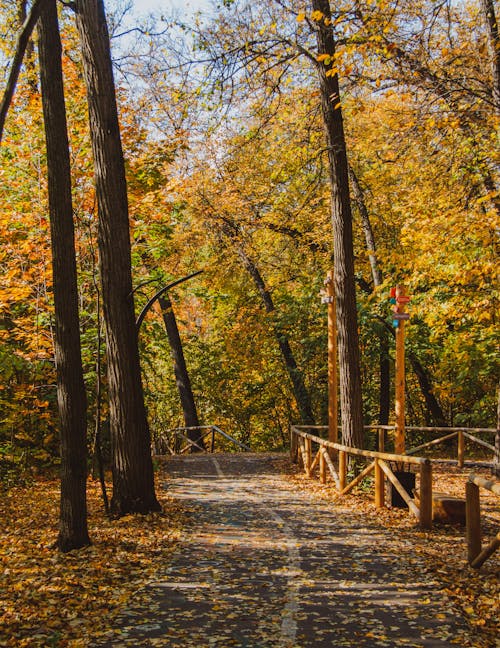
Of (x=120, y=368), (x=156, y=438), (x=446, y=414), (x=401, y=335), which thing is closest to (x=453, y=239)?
(x=401, y=335)

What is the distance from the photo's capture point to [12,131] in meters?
13.7

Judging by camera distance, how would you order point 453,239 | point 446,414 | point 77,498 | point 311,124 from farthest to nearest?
point 446,414
point 453,239
point 311,124
point 77,498

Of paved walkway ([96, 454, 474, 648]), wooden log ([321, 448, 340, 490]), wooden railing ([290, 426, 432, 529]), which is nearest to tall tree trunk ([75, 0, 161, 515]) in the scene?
paved walkway ([96, 454, 474, 648])

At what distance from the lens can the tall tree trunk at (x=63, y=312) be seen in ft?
24.7

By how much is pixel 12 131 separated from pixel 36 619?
431 inches

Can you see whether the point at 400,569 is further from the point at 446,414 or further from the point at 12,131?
the point at 446,414

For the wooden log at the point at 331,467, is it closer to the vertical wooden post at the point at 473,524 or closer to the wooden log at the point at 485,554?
the vertical wooden post at the point at 473,524

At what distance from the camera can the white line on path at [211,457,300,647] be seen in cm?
502

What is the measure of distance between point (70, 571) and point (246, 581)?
69.8 inches

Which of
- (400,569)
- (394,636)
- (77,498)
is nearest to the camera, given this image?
(394,636)

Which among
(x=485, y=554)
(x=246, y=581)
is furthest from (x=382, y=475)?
(x=246, y=581)

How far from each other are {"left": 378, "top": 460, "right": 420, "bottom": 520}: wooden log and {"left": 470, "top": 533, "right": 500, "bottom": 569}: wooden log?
2450 mm

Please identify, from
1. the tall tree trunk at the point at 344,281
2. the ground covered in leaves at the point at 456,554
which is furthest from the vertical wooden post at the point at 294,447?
the tall tree trunk at the point at 344,281

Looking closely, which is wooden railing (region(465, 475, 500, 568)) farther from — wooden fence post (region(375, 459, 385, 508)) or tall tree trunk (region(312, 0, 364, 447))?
tall tree trunk (region(312, 0, 364, 447))
